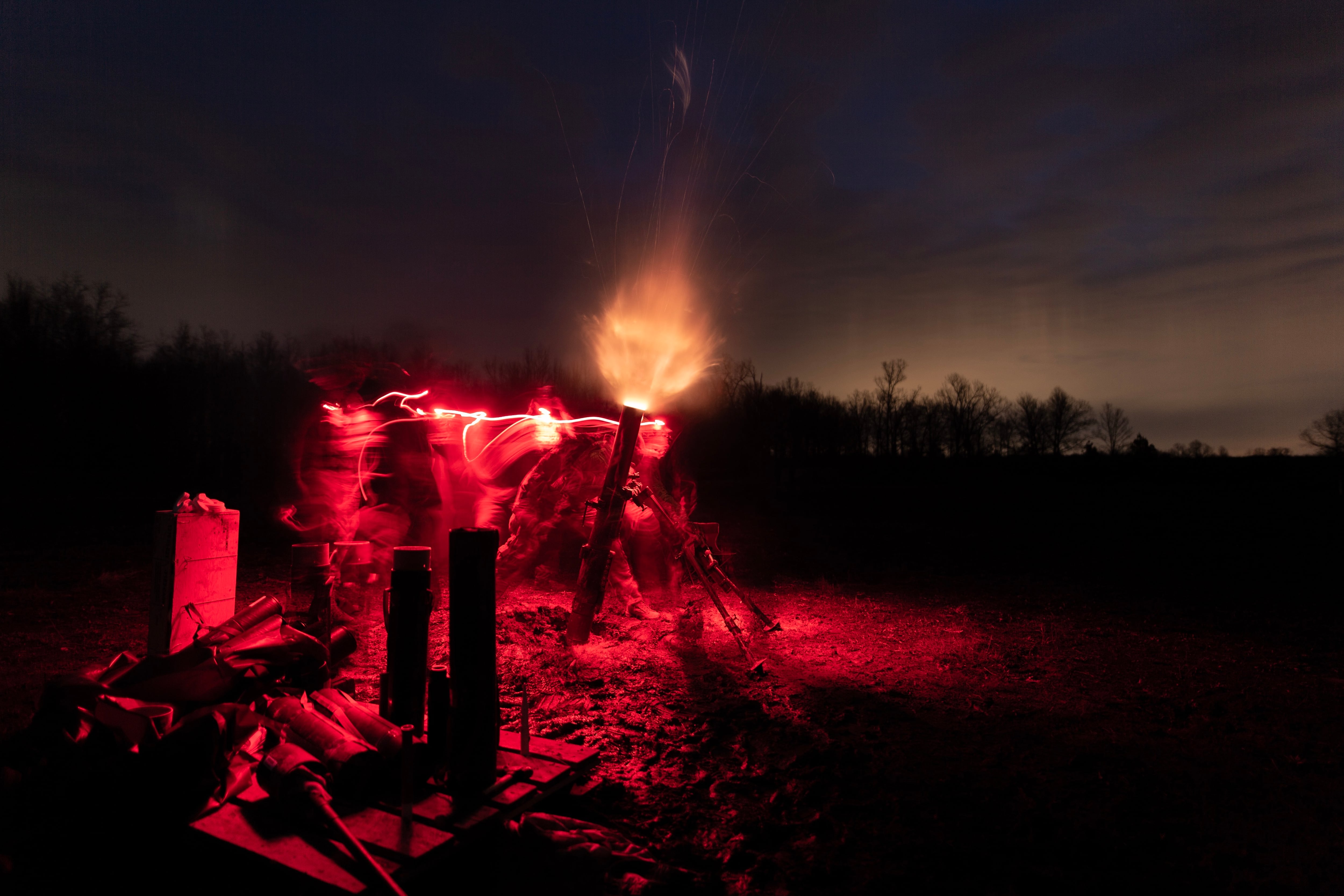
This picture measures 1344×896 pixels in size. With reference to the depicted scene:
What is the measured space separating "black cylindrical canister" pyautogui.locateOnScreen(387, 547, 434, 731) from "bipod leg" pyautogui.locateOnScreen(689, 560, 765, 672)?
11.6 feet

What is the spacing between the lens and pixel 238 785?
3512 millimetres

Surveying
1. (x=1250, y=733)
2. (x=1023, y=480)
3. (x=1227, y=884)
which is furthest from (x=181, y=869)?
(x=1023, y=480)

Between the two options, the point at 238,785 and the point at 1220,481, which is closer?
the point at 238,785

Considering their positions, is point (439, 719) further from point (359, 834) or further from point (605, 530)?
point (605, 530)

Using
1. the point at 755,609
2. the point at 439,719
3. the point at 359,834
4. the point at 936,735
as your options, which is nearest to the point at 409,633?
the point at 439,719

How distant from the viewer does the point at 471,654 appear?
3.57 m

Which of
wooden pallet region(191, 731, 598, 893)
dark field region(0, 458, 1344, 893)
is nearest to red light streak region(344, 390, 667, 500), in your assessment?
dark field region(0, 458, 1344, 893)

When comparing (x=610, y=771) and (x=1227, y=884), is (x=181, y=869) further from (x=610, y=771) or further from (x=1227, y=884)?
(x=1227, y=884)

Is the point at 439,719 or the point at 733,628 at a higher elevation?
the point at 439,719

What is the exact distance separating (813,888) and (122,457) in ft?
137

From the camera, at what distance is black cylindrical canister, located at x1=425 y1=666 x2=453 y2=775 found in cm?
366

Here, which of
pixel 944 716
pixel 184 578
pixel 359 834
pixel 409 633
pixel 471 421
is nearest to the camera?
pixel 359 834

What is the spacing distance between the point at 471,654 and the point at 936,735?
3574 millimetres

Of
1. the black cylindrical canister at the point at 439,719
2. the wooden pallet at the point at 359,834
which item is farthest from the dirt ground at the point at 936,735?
the black cylindrical canister at the point at 439,719
